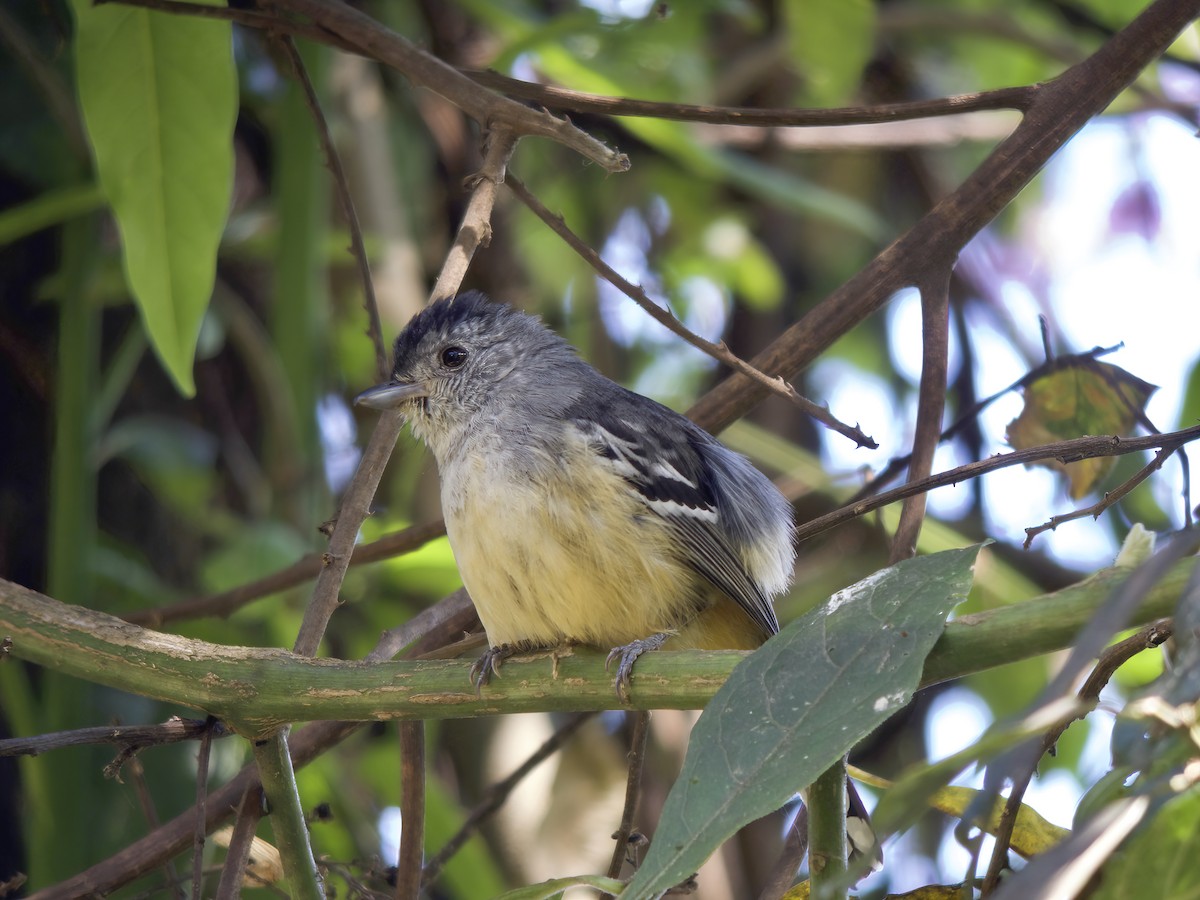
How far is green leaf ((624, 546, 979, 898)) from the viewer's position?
148cm

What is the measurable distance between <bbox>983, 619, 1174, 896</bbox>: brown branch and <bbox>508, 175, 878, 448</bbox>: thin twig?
2.10ft

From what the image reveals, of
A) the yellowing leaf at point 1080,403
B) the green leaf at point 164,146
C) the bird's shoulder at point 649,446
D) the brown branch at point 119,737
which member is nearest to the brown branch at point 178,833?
the brown branch at point 119,737

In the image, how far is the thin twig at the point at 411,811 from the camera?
7.80 ft

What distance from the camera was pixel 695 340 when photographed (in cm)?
257

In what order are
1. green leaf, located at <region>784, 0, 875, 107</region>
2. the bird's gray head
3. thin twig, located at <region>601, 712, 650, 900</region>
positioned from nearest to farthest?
thin twig, located at <region>601, 712, 650, 900</region> → the bird's gray head → green leaf, located at <region>784, 0, 875, 107</region>

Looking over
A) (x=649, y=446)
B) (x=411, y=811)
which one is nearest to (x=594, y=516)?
(x=649, y=446)

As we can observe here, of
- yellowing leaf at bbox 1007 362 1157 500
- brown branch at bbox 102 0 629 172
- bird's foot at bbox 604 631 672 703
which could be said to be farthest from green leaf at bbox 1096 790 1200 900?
brown branch at bbox 102 0 629 172

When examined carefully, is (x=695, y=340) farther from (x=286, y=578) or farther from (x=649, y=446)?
(x=286, y=578)

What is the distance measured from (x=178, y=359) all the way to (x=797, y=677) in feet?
6.61

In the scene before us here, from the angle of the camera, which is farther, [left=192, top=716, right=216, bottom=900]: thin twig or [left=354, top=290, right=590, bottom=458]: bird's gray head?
[left=354, top=290, right=590, bottom=458]: bird's gray head

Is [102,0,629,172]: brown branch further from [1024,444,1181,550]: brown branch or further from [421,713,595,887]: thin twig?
[421,713,595,887]: thin twig

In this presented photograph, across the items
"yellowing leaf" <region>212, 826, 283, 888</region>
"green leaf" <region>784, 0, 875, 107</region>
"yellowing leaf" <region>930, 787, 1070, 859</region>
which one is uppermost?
"green leaf" <region>784, 0, 875, 107</region>

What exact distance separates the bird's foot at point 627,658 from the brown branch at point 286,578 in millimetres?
622

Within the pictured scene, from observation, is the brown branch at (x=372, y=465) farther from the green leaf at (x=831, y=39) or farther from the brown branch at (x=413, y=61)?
the green leaf at (x=831, y=39)
